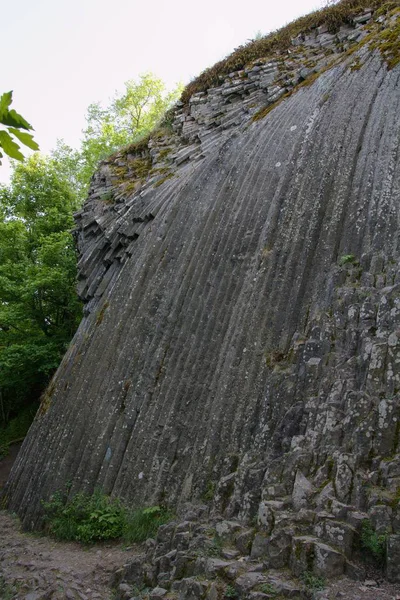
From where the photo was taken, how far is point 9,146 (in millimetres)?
2572

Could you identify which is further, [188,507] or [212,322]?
[212,322]

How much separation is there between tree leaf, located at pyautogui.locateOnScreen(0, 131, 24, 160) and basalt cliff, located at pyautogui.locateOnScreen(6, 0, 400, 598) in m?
4.80

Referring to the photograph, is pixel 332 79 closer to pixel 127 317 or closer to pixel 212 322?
pixel 212 322

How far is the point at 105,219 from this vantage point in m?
17.1

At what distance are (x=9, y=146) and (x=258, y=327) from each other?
7.75 m

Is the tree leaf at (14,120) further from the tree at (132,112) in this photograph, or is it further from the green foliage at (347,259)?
the tree at (132,112)

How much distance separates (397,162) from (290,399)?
4930 millimetres

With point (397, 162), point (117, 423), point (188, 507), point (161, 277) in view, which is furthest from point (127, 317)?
point (397, 162)

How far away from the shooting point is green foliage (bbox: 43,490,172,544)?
922 centimetres

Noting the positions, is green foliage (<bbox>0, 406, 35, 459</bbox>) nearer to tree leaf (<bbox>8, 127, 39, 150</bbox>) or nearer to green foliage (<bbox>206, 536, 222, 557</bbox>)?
green foliage (<bbox>206, 536, 222, 557</bbox>)

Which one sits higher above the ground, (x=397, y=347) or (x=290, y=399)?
(x=397, y=347)

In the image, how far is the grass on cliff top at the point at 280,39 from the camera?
15664mm

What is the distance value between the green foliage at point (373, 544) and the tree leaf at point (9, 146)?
16.0 feet

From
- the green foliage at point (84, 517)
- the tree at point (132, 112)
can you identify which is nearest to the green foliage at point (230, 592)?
the green foliage at point (84, 517)
